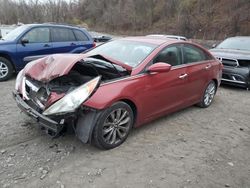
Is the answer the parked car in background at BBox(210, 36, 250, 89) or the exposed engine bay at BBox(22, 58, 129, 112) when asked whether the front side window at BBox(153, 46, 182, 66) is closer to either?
the exposed engine bay at BBox(22, 58, 129, 112)

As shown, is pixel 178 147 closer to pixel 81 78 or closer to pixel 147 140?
pixel 147 140

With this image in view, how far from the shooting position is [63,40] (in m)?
8.76

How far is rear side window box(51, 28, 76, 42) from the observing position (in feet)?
28.2

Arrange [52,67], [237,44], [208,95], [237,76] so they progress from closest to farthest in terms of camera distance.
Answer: [52,67] → [208,95] → [237,76] → [237,44]

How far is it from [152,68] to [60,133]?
1.71 meters

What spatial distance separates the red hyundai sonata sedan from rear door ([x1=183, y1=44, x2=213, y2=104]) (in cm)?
2

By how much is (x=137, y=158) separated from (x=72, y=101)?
3.96ft

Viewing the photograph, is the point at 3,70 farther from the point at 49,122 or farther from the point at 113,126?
the point at 113,126

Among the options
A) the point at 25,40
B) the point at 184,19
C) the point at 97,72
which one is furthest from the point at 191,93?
the point at 184,19

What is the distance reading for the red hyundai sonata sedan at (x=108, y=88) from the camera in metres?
3.68

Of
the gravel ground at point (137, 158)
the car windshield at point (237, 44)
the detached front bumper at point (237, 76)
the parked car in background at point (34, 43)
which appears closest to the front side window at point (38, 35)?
the parked car in background at point (34, 43)

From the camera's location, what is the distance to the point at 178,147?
172 inches

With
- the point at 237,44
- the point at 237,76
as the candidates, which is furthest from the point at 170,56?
the point at 237,44

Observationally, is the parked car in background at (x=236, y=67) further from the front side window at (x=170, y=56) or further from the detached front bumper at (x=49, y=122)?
the detached front bumper at (x=49, y=122)
